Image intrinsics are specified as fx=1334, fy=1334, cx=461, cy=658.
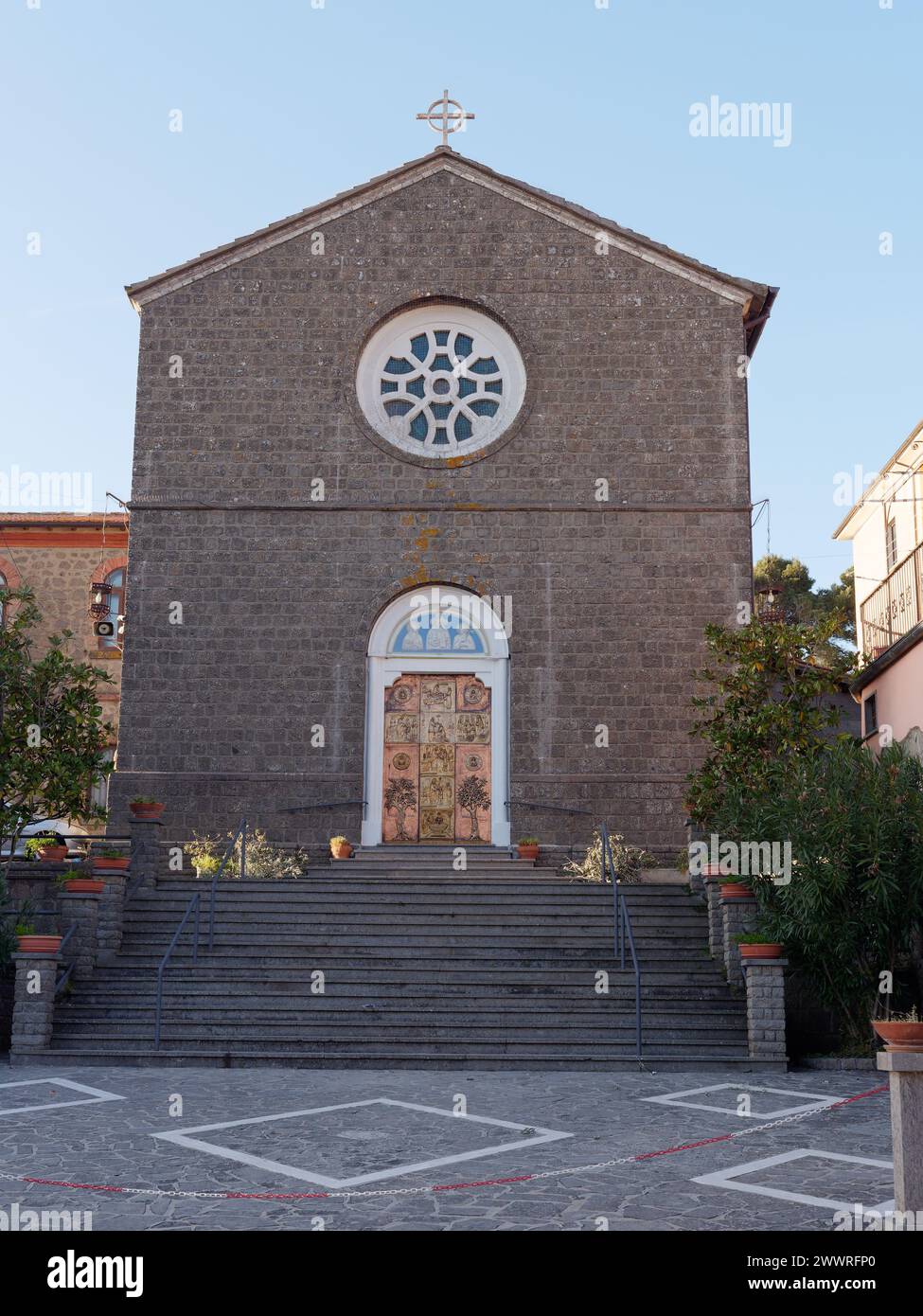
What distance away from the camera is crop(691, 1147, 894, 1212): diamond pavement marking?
6.78m

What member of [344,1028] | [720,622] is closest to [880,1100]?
[344,1028]

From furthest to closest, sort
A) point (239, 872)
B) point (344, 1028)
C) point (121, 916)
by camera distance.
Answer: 1. point (239, 872)
2. point (121, 916)
3. point (344, 1028)

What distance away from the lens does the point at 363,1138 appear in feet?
28.3

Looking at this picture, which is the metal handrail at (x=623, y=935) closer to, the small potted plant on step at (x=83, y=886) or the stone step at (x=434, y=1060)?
the stone step at (x=434, y=1060)

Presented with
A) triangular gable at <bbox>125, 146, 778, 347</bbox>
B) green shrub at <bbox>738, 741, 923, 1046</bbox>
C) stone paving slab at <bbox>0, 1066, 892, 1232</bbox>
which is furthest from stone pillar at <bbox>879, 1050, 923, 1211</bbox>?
triangular gable at <bbox>125, 146, 778, 347</bbox>

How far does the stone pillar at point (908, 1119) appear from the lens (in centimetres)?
563

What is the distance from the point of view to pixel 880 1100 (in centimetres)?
1068

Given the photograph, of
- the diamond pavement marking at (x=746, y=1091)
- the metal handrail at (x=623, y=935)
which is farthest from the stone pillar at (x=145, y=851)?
the diamond pavement marking at (x=746, y=1091)

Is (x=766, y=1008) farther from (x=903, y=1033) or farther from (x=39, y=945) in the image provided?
(x=39, y=945)

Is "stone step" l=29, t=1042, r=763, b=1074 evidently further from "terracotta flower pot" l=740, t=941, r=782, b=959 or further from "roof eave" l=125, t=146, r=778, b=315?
"roof eave" l=125, t=146, r=778, b=315

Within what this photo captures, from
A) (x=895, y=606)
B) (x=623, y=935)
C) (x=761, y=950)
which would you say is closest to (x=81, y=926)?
(x=623, y=935)

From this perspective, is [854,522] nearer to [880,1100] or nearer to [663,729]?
[663,729]

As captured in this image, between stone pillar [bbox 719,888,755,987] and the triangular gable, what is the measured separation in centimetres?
1064

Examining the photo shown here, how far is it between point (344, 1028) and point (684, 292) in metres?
13.1
